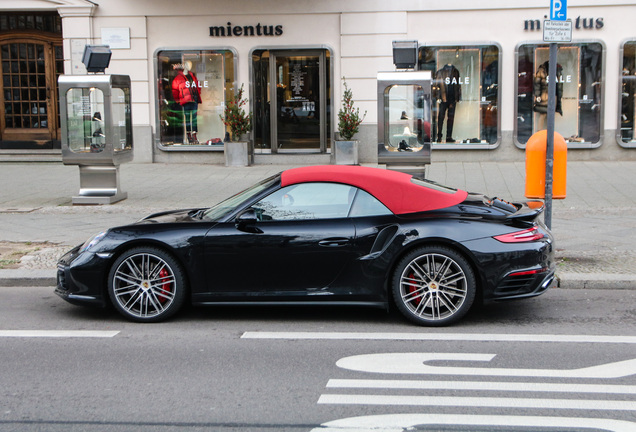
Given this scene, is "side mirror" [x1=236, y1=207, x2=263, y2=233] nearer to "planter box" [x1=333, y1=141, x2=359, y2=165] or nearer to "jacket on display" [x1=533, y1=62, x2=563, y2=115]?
"planter box" [x1=333, y1=141, x2=359, y2=165]

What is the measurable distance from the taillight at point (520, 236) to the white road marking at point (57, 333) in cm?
316

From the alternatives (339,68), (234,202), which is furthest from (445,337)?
(339,68)

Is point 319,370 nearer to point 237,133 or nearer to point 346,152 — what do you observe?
point 346,152

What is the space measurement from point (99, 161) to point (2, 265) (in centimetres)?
461

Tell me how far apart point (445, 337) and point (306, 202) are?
5.16 ft

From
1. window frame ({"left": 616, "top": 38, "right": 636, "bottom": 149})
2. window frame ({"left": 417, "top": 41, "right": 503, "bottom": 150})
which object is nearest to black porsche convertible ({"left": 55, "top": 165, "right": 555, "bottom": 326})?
window frame ({"left": 417, "top": 41, "right": 503, "bottom": 150})

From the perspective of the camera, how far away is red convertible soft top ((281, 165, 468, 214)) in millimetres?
6422

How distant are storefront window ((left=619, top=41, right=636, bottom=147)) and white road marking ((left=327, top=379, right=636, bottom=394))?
1389 cm

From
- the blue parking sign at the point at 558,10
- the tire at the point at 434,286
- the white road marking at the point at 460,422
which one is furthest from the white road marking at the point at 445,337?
the blue parking sign at the point at 558,10

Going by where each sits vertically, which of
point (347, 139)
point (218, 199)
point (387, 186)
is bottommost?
point (218, 199)

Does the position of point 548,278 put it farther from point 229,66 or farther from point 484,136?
point 229,66

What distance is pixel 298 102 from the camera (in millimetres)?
18484

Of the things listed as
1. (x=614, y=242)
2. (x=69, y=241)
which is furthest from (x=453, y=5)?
(x=69, y=241)

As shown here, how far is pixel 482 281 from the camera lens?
6176mm
